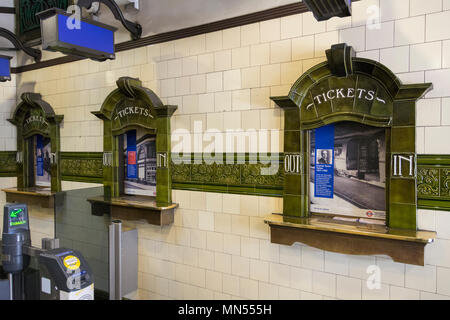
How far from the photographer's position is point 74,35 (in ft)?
10.3

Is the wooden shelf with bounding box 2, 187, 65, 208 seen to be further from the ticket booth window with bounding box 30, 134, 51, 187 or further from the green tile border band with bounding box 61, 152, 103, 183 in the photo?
the green tile border band with bounding box 61, 152, 103, 183

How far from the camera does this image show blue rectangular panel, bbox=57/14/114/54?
3.01m

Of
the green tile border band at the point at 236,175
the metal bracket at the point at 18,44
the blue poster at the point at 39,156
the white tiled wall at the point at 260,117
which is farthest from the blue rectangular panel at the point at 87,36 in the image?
the blue poster at the point at 39,156

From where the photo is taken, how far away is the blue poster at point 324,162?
3.34 meters

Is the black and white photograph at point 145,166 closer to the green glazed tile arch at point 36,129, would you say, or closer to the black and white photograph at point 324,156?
the green glazed tile arch at point 36,129

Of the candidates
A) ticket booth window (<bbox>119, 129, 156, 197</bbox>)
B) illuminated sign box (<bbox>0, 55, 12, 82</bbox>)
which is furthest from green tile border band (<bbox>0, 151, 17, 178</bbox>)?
ticket booth window (<bbox>119, 129, 156, 197</bbox>)

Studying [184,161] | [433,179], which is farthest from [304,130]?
[184,161]

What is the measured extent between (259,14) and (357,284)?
2.87m

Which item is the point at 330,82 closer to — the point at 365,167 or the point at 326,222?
the point at 365,167

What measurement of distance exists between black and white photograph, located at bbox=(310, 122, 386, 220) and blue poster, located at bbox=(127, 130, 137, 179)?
2460 mm

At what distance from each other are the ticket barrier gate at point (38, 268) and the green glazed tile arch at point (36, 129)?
3.36 meters

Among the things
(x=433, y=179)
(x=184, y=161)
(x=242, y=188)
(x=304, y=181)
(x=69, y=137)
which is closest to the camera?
(x=433, y=179)

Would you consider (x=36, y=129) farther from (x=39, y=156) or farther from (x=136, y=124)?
(x=136, y=124)

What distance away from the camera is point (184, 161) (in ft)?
13.6
